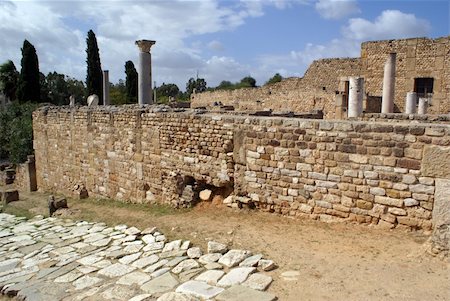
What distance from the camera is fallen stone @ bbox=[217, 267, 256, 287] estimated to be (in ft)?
15.2

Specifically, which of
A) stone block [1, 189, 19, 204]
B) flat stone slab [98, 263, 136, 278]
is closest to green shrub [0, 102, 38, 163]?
stone block [1, 189, 19, 204]

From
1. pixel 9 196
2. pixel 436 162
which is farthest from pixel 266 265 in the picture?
pixel 9 196

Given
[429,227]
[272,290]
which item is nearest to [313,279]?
[272,290]

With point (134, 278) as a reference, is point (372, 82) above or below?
above

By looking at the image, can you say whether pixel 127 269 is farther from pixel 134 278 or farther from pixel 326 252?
pixel 326 252

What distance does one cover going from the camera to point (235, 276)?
15.7ft

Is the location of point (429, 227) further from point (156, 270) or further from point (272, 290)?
point (156, 270)

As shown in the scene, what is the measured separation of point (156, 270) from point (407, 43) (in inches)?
974

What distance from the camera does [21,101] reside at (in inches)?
1394

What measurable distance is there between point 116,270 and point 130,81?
35.9 metres

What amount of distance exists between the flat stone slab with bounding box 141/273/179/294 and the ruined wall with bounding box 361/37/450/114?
23504mm

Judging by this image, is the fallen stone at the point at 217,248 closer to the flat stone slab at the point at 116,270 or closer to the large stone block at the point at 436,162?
the flat stone slab at the point at 116,270

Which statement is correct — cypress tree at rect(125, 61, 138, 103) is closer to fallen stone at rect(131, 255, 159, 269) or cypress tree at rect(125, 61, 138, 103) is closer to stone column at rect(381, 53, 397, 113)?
stone column at rect(381, 53, 397, 113)

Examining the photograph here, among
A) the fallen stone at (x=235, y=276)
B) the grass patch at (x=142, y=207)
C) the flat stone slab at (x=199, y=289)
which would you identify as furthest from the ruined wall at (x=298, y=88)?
the flat stone slab at (x=199, y=289)
